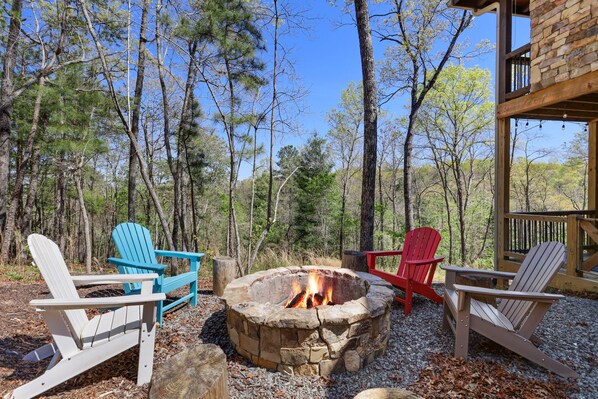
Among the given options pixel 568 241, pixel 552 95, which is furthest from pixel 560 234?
pixel 552 95

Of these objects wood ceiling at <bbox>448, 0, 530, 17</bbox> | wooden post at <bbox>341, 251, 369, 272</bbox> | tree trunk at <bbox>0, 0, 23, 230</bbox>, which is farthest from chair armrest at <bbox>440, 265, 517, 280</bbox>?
tree trunk at <bbox>0, 0, 23, 230</bbox>

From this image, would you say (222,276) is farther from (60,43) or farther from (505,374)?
(60,43)

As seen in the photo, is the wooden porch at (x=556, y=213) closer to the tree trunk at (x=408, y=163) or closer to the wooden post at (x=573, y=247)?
the wooden post at (x=573, y=247)

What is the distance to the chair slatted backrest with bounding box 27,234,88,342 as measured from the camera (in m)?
1.83

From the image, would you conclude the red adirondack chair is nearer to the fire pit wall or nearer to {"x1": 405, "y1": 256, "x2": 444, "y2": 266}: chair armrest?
{"x1": 405, "y1": 256, "x2": 444, "y2": 266}: chair armrest

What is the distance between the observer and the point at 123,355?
2.25 m

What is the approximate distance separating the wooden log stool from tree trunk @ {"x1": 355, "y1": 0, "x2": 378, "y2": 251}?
364cm

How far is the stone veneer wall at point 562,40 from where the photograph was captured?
379cm

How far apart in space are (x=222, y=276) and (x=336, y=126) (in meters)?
14.0

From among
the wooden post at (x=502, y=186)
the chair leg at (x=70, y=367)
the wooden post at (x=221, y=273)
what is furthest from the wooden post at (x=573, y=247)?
the chair leg at (x=70, y=367)

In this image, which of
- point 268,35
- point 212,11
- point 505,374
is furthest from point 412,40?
point 505,374

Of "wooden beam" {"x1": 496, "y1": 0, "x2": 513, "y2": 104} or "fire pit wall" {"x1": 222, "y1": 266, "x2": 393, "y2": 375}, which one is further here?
"wooden beam" {"x1": 496, "y1": 0, "x2": 513, "y2": 104}

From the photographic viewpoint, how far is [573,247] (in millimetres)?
3961

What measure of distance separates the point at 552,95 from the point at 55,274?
5842 millimetres
